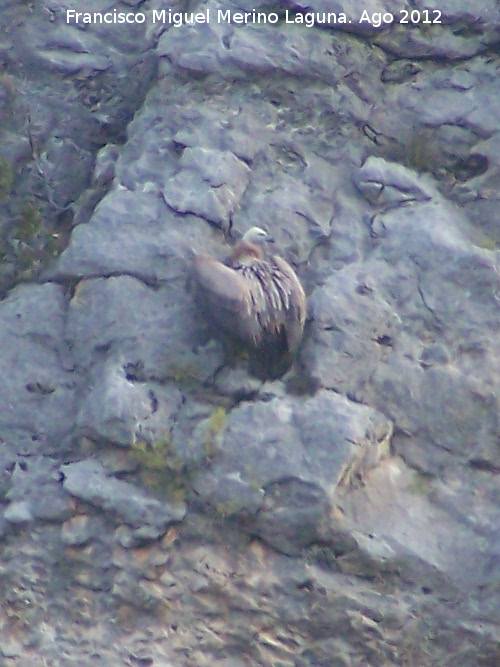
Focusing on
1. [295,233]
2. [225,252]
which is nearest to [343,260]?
[295,233]

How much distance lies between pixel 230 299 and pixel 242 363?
51cm

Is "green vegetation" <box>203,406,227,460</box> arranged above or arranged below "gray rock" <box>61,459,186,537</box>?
above

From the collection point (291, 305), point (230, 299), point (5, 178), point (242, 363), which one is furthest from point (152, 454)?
point (5, 178)

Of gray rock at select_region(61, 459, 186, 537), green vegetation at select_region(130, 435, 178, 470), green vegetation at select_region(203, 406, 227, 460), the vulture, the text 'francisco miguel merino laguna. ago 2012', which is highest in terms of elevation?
the text 'francisco miguel merino laguna. ago 2012'

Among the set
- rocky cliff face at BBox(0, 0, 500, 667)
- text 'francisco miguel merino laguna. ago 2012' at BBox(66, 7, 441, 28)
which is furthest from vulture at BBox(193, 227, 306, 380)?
text 'francisco miguel merino laguna. ago 2012' at BBox(66, 7, 441, 28)

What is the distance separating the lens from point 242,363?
648 cm

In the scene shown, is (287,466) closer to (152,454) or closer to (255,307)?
(152,454)

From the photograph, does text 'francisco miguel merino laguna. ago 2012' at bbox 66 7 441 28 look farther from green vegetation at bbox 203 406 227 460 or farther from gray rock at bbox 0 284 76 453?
green vegetation at bbox 203 406 227 460

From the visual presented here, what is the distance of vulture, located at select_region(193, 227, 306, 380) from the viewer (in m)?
6.24

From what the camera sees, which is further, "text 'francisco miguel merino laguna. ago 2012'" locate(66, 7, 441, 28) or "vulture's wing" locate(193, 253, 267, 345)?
"text 'francisco miguel merino laguna. ago 2012'" locate(66, 7, 441, 28)

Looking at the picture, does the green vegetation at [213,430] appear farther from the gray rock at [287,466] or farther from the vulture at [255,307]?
the vulture at [255,307]

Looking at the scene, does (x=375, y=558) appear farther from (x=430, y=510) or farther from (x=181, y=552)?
(x=181, y=552)

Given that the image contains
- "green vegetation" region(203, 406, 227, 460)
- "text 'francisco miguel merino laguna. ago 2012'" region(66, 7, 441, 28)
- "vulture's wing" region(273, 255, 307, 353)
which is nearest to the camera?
"green vegetation" region(203, 406, 227, 460)

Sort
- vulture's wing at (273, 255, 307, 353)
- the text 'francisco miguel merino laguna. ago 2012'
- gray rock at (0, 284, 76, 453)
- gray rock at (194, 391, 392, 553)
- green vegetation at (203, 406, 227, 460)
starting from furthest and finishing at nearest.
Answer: the text 'francisco miguel merino laguna. ago 2012'
gray rock at (0, 284, 76, 453)
vulture's wing at (273, 255, 307, 353)
green vegetation at (203, 406, 227, 460)
gray rock at (194, 391, 392, 553)
